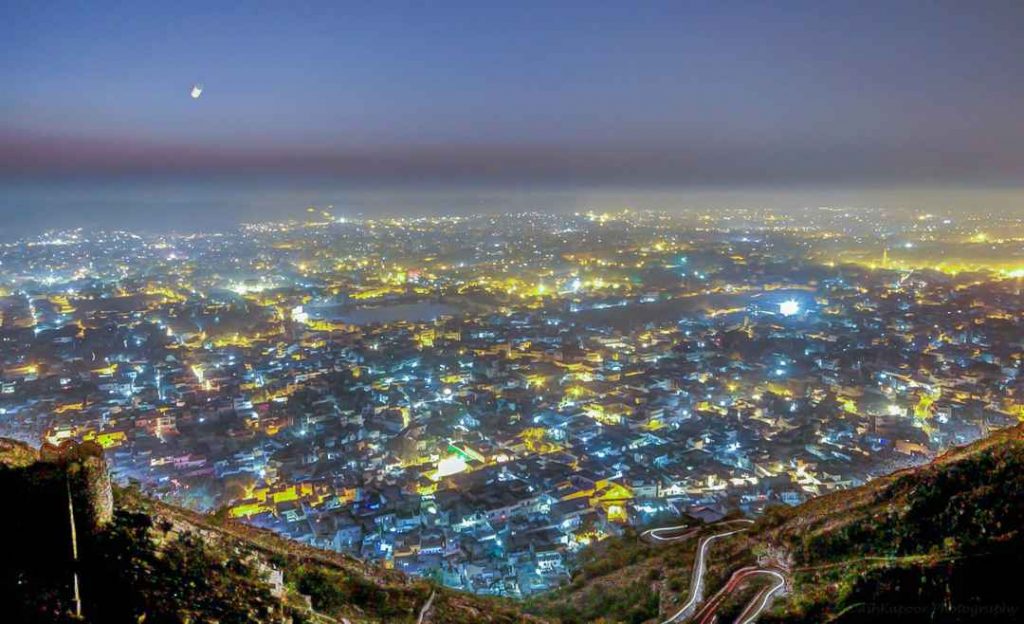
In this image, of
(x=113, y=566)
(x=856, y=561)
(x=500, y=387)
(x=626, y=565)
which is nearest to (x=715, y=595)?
(x=856, y=561)

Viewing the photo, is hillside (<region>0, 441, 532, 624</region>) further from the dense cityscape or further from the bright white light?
the bright white light

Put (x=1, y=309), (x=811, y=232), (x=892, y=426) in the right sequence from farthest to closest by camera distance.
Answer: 1. (x=811, y=232)
2. (x=1, y=309)
3. (x=892, y=426)

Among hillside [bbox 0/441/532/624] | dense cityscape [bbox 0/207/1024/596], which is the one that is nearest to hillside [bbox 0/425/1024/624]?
hillside [bbox 0/441/532/624]

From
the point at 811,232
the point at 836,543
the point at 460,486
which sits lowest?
the point at 460,486

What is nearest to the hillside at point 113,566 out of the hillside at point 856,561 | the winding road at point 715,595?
the winding road at point 715,595

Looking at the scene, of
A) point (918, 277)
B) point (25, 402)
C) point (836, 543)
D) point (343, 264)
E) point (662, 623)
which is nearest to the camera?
point (662, 623)

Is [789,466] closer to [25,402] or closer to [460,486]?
[460,486]

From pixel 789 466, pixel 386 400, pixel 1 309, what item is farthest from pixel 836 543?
pixel 1 309

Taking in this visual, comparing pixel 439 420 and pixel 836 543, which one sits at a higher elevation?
pixel 836 543
